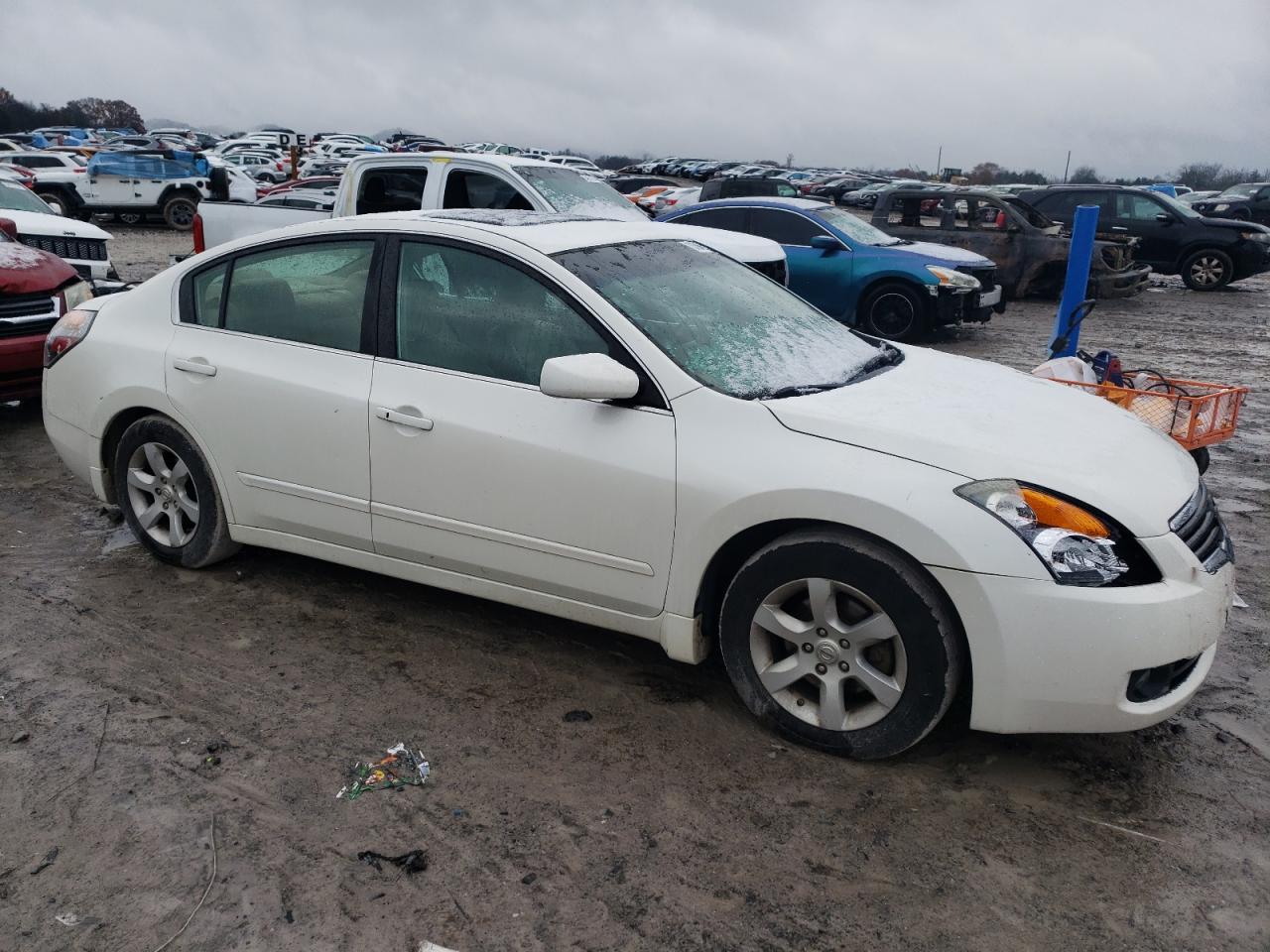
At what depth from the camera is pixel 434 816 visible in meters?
3.00

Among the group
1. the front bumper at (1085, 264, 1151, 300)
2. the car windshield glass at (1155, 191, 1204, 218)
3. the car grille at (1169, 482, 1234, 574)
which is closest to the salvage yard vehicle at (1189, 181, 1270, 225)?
the car windshield glass at (1155, 191, 1204, 218)

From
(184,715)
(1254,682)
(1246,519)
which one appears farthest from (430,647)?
(1246,519)

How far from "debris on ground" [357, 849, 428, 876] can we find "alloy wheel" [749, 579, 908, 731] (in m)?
1.18

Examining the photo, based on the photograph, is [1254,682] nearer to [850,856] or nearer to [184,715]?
[850,856]

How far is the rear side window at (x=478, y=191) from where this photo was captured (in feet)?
28.1

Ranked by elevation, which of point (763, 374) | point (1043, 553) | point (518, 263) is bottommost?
point (1043, 553)

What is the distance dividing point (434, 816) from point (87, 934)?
2.91ft

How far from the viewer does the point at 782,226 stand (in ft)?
39.4

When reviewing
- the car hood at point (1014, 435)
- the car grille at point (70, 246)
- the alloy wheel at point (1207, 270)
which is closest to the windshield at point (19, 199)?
the car grille at point (70, 246)

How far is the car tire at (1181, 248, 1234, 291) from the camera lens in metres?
17.2

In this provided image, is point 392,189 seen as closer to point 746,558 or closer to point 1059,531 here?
point 746,558

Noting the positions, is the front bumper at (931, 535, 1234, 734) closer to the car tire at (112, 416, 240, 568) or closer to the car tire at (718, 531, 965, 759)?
the car tire at (718, 531, 965, 759)

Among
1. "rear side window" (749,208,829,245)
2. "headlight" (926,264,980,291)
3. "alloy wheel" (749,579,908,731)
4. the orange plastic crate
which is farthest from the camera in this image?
"rear side window" (749,208,829,245)

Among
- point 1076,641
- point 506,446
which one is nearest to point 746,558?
point 506,446
